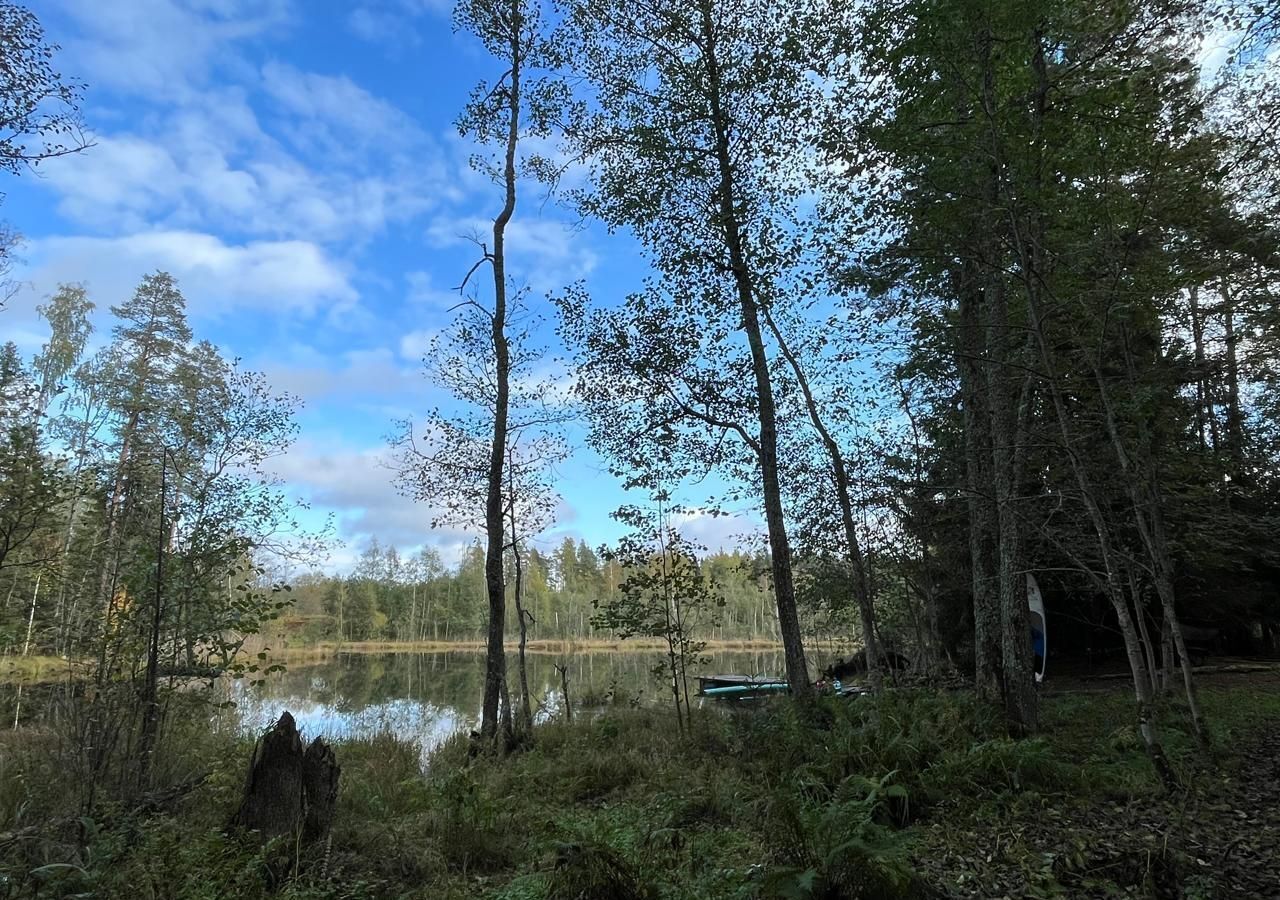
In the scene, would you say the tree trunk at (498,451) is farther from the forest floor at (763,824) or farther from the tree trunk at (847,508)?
the tree trunk at (847,508)

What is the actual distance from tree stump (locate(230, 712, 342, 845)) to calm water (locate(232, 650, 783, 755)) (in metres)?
2.50

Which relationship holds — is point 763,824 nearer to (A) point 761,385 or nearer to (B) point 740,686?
(A) point 761,385

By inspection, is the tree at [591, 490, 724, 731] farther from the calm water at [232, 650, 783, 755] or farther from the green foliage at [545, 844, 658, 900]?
the green foliage at [545, 844, 658, 900]

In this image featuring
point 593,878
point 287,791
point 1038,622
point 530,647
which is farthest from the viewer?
point 530,647

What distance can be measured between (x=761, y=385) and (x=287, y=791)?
817cm

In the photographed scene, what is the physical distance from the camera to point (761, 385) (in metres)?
10.5

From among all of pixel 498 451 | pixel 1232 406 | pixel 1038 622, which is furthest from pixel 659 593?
pixel 1232 406

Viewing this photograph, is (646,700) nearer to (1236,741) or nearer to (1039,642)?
(1039,642)

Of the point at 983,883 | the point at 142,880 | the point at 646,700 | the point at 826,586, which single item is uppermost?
the point at 826,586

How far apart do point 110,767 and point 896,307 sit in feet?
37.1

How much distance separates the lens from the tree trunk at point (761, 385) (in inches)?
389

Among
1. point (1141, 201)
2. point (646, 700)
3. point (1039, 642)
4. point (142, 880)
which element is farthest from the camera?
point (646, 700)

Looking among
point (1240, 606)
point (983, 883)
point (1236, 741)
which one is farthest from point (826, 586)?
point (983, 883)

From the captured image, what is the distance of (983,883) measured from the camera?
3.66 meters
